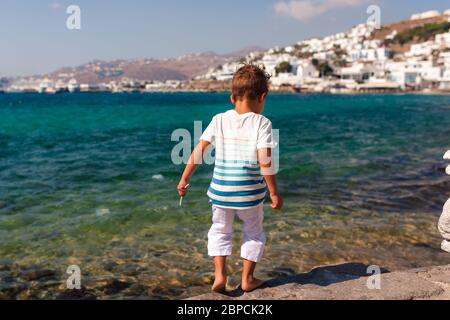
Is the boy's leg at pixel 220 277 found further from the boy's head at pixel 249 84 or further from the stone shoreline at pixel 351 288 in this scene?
the boy's head at pixel 249 84

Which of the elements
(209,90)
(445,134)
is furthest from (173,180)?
(209,90)

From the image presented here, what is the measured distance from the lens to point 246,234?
425 cm

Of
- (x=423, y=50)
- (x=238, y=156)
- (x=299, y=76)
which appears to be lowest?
(x=238, y=156)

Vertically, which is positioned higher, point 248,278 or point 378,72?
point 378,72

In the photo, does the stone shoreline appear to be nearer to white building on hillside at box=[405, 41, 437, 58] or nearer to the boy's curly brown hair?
the boy's curly brown hair

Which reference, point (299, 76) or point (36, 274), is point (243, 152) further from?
point (299, 76)

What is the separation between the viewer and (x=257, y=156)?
3.90m

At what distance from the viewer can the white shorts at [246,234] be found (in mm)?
4109

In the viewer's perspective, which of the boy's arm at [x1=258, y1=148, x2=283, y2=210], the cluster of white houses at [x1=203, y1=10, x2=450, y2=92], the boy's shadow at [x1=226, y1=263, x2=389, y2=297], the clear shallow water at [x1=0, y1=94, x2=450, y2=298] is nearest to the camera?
the boy's arm at [x1=258, y1=148, x2=283, y2=210]

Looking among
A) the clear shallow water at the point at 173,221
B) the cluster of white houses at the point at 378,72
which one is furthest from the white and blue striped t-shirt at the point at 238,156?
the cluster of white houses at the point at 378,72

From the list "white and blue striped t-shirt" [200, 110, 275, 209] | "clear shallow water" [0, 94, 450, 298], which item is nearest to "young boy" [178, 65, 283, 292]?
"white and blue striped t-shirt" [200, 110, 275, 209]

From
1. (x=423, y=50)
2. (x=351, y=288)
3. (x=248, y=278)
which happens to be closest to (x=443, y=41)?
(x=423, y=50)

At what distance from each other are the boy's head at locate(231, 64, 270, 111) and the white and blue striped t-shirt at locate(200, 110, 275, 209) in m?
0.16

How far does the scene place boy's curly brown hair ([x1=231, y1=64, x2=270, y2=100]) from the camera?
389 cm
